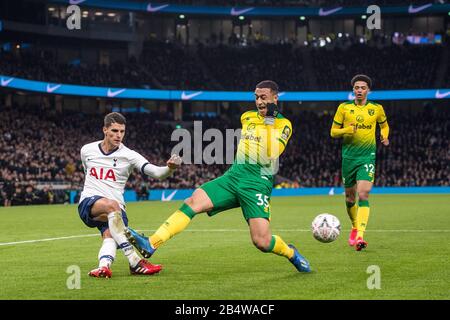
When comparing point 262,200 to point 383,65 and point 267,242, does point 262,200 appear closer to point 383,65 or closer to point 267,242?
point 267,242

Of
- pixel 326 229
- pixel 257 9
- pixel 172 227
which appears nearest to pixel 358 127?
pixel 326 229

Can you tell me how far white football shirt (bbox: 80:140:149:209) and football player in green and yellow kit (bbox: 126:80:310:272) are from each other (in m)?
0.75

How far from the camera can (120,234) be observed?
30.2 feet

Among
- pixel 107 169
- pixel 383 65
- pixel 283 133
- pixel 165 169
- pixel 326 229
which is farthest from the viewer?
pixel 383 65

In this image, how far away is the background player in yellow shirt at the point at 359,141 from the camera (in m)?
13.4

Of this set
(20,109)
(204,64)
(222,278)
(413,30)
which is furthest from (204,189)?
(413,30)

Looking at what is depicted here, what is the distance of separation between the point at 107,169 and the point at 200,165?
44533mm

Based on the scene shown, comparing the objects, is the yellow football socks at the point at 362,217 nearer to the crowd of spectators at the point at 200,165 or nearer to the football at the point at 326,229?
the football at the point at 326,229

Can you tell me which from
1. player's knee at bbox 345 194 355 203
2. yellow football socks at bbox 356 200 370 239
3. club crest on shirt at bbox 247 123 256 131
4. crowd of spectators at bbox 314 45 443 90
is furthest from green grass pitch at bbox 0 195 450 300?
crowd of spectators at bbox 314 45 443 90

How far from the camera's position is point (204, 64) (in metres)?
64.9

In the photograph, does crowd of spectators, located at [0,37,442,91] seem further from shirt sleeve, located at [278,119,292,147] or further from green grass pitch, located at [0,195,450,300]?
shirt sleeve, located at [278,119,292,147]

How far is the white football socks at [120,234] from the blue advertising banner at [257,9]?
5321 centimetres
